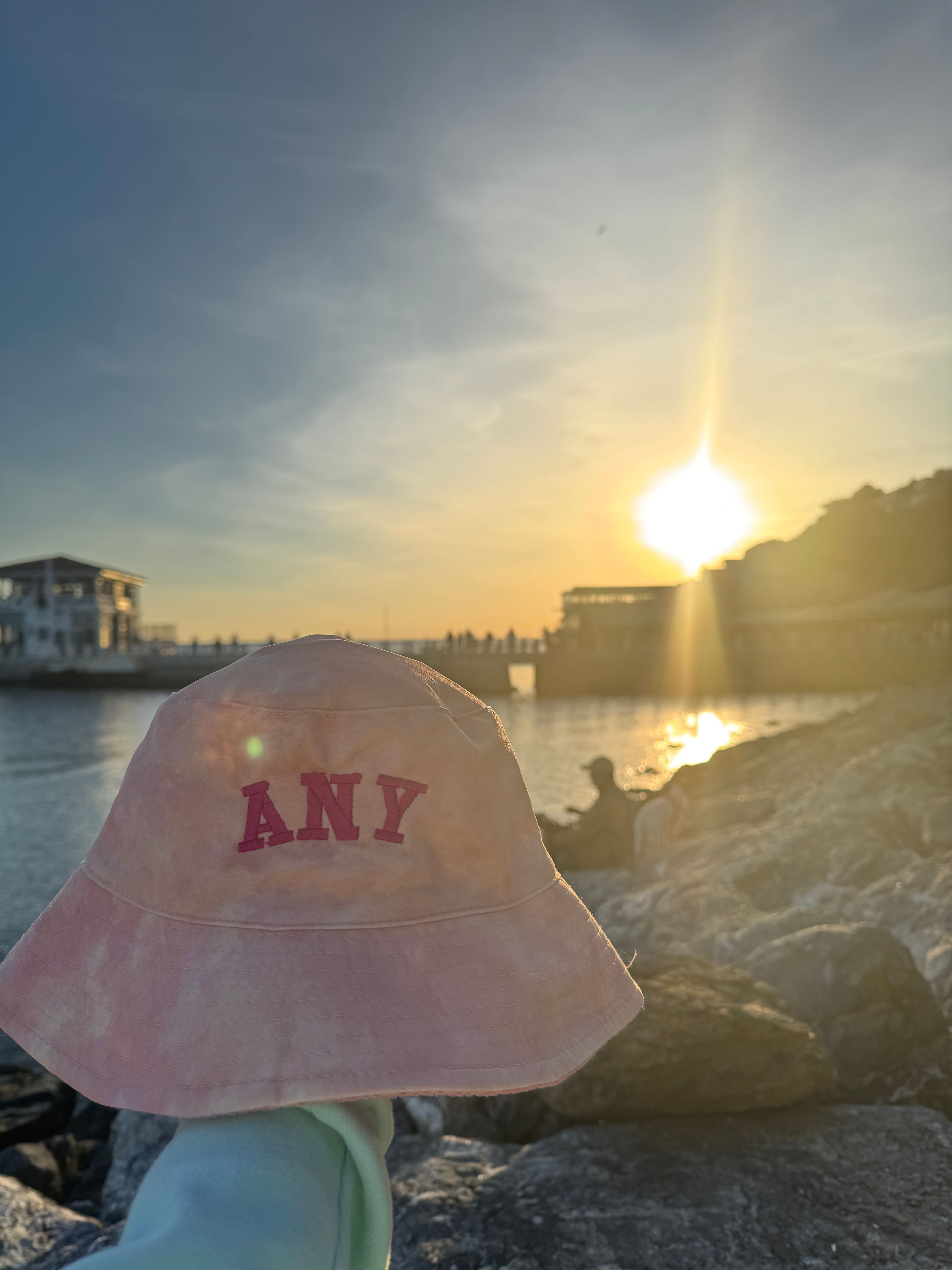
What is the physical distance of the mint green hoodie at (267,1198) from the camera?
0.72 metres

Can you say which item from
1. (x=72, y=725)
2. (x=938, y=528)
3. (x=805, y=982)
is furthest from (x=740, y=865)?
(x=938, y=528)

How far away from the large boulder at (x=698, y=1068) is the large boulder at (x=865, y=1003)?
0.28 metres

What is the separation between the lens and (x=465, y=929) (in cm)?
98

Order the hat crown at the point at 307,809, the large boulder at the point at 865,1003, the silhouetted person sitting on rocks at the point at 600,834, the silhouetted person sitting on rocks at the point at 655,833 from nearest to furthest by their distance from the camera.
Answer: the hat crown at the point at 307,809 < the large boulder at the point at 865,1003 < the silhouetted person sitting on rocks at the point at 655,833 < the silhouetted person sitting on rocks at the point at 600,834

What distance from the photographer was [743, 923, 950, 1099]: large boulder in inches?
126

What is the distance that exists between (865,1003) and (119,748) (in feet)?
118

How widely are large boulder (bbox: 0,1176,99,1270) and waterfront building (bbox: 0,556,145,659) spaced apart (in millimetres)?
69412

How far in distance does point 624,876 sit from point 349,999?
891 cm

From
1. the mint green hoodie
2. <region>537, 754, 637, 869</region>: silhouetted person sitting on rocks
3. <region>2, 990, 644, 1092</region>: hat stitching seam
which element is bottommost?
<region>537, 754, 637, 869</region>: silhouetted person sitting on rocks

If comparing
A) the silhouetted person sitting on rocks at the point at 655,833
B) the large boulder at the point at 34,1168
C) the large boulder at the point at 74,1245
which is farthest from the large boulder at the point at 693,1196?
the silhouetted person sitting on rocks at the point at 655,833

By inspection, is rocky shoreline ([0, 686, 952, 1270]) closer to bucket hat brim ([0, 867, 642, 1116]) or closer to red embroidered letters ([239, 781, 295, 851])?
bucket hat brim ([0, 867, 642, 1116])

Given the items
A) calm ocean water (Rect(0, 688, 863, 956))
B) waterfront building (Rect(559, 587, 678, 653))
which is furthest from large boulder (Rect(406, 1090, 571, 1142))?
waterfront building (Rect(559, 587, 678, 653))

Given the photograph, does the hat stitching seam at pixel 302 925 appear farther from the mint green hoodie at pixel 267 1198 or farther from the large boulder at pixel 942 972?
the large boulder at pixel 942 972

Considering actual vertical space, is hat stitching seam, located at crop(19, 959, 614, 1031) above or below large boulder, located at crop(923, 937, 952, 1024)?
above
